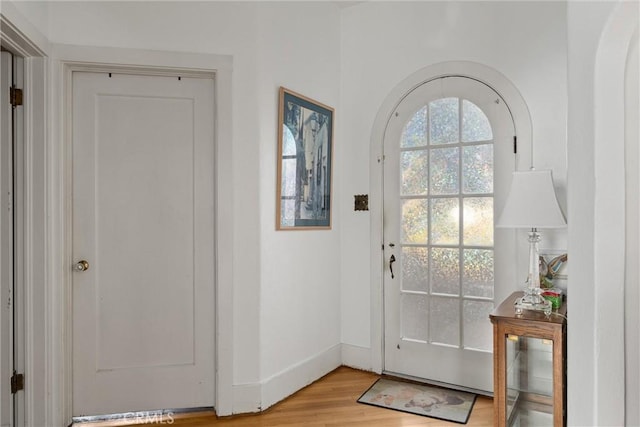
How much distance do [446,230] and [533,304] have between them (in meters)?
0.82

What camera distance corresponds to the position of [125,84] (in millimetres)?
2361

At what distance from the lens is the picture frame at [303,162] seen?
2699mm

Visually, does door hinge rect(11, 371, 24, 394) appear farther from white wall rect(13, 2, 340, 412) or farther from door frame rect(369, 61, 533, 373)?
door frame rect(369, 61, 533, 373)

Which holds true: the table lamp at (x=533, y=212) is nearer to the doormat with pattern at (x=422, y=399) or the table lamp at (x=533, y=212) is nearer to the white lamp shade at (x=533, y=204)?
the white lamp shade at (x=533, y=204)

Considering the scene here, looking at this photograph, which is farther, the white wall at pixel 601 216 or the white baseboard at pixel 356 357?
the white baseboard at pixel 356 357

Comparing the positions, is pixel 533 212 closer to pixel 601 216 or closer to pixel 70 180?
pixel 601 216

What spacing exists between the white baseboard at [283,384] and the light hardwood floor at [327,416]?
46 millimetres

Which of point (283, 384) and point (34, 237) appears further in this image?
point (283, 384)

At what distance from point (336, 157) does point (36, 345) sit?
2220 millimetres

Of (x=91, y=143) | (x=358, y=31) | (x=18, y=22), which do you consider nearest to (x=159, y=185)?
(x=91, y=143)

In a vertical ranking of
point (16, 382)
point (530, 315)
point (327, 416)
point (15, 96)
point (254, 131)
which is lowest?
point (327, 416)

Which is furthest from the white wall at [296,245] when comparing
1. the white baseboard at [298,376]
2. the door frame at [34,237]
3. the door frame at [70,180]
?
the door frame at [34,237]

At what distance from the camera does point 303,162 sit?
2.87 meters

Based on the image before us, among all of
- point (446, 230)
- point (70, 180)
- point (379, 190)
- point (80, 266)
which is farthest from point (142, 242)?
point (446, 230)
